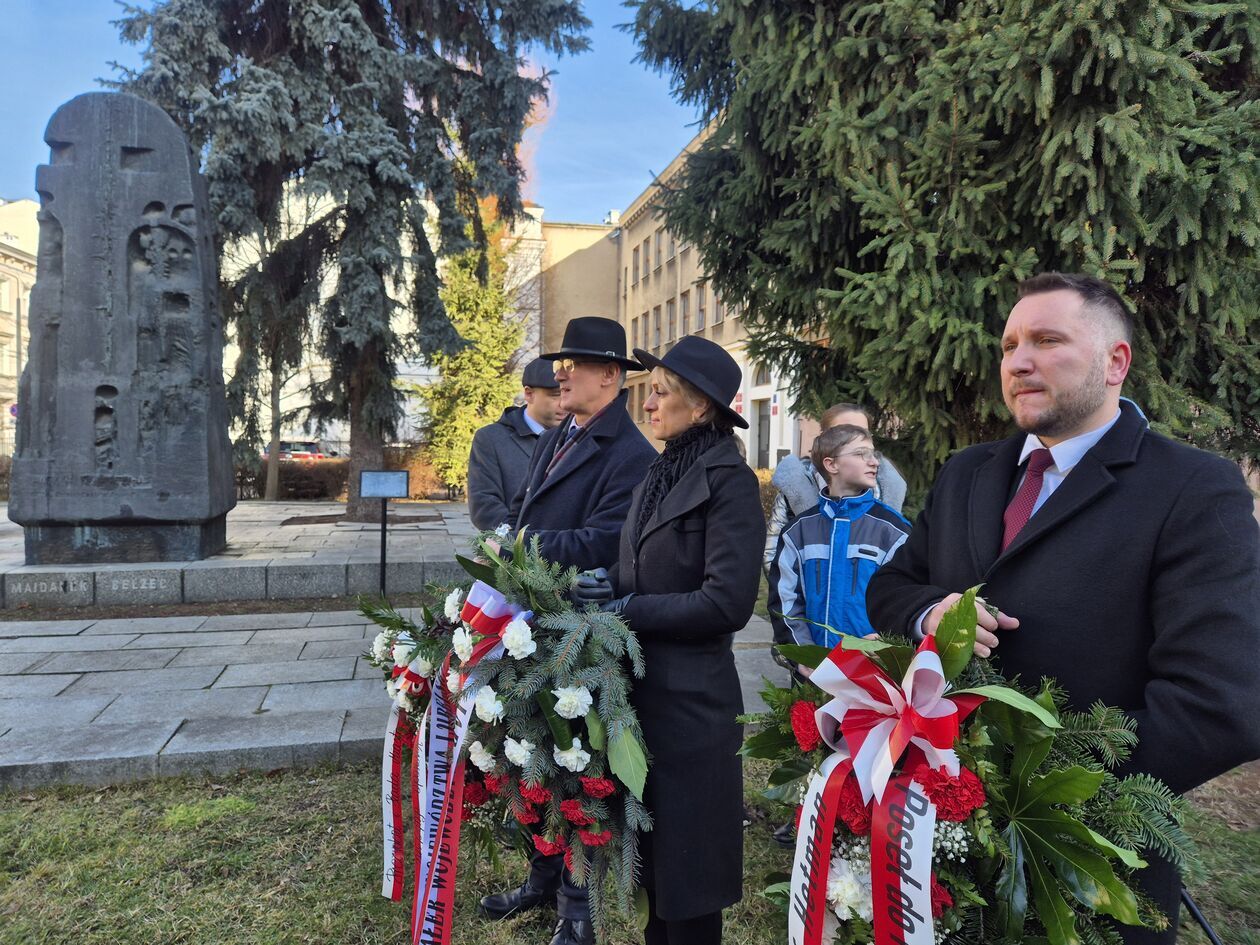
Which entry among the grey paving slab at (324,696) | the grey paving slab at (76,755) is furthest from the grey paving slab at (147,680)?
the grey paving slab at (76,755)

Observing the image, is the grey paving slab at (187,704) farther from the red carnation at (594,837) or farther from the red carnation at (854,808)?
the red carnation at (854,808)

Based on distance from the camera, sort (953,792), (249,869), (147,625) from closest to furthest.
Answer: (953,792), (249,869), (147,625)

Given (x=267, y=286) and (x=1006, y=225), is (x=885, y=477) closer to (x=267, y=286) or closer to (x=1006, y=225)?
(x=1006, y=225)

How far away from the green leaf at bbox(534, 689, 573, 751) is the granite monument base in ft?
24.3

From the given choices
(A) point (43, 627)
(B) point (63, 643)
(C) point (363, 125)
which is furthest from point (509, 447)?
(C) point (363, 125)

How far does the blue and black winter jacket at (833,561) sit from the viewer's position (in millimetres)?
3285

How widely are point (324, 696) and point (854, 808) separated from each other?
13.6 ft

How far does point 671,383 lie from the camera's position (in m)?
2.24

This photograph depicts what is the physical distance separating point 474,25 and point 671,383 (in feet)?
43.4

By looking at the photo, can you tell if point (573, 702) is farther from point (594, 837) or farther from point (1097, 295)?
point (1097, 295)

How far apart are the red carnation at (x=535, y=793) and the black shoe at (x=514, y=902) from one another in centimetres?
109

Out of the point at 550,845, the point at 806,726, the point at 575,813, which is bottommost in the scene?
the point at 550,845

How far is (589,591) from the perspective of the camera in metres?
2.20

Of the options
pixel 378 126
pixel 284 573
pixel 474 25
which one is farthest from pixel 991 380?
pixel 474 25
